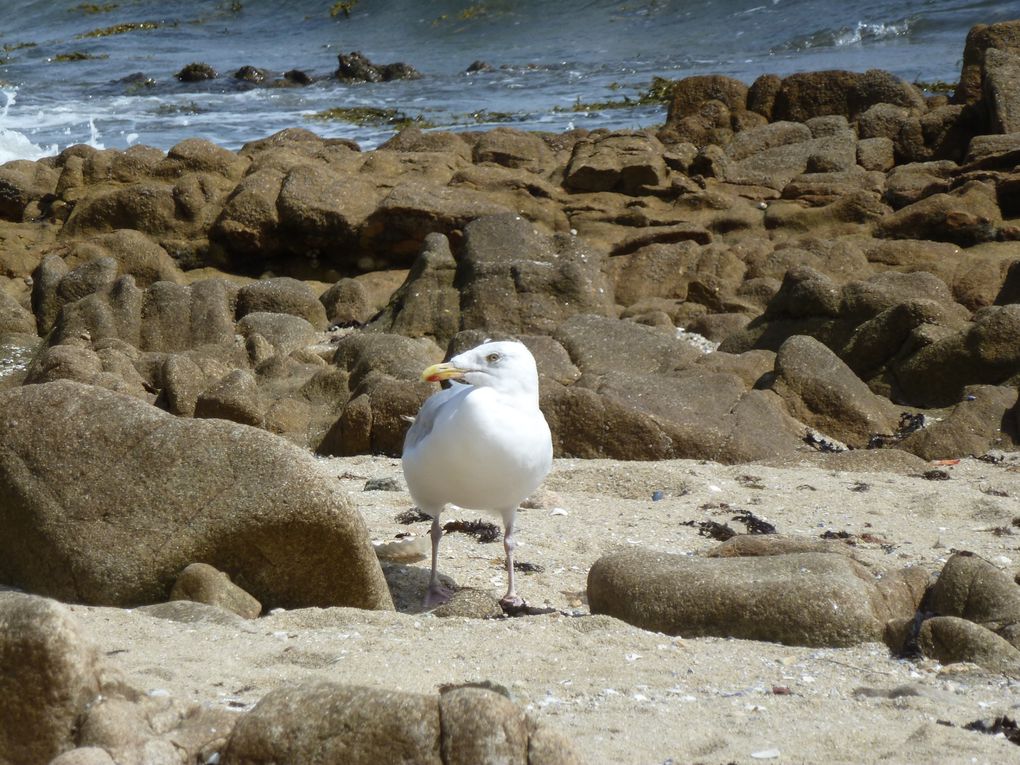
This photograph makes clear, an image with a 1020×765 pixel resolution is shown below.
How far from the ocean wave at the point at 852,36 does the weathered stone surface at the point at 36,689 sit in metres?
30.0

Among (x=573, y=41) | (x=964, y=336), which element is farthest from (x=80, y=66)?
(x=964, y=336)

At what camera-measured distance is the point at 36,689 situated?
3213mm

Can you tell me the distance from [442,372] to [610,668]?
4.98 feet

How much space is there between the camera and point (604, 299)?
12242 mm

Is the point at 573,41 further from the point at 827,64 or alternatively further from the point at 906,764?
the point at 906,764

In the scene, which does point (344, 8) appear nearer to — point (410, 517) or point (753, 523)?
point (410, 517)

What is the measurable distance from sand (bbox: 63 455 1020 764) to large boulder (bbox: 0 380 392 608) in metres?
0.29

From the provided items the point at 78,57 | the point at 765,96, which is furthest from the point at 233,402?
the point at 78,57

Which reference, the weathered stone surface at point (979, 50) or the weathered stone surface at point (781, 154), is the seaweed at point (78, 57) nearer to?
the weathered stone surface at point (781, 154)

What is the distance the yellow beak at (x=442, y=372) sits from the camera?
5289mm

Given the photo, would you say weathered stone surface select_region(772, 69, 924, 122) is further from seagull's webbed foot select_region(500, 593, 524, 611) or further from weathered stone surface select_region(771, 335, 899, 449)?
seagull's webbed foot select_region(500, 593, 524, 611)

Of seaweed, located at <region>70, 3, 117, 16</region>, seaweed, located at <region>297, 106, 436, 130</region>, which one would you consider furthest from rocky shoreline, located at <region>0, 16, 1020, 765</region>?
seaweed, located at <region>70, 3, 117, 16</region>

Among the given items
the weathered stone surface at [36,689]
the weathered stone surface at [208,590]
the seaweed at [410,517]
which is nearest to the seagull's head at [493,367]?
the weathered stone surface at [208,590]

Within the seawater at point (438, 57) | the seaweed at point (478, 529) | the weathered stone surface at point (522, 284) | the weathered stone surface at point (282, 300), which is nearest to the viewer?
the seaweed at point (478, 529)
